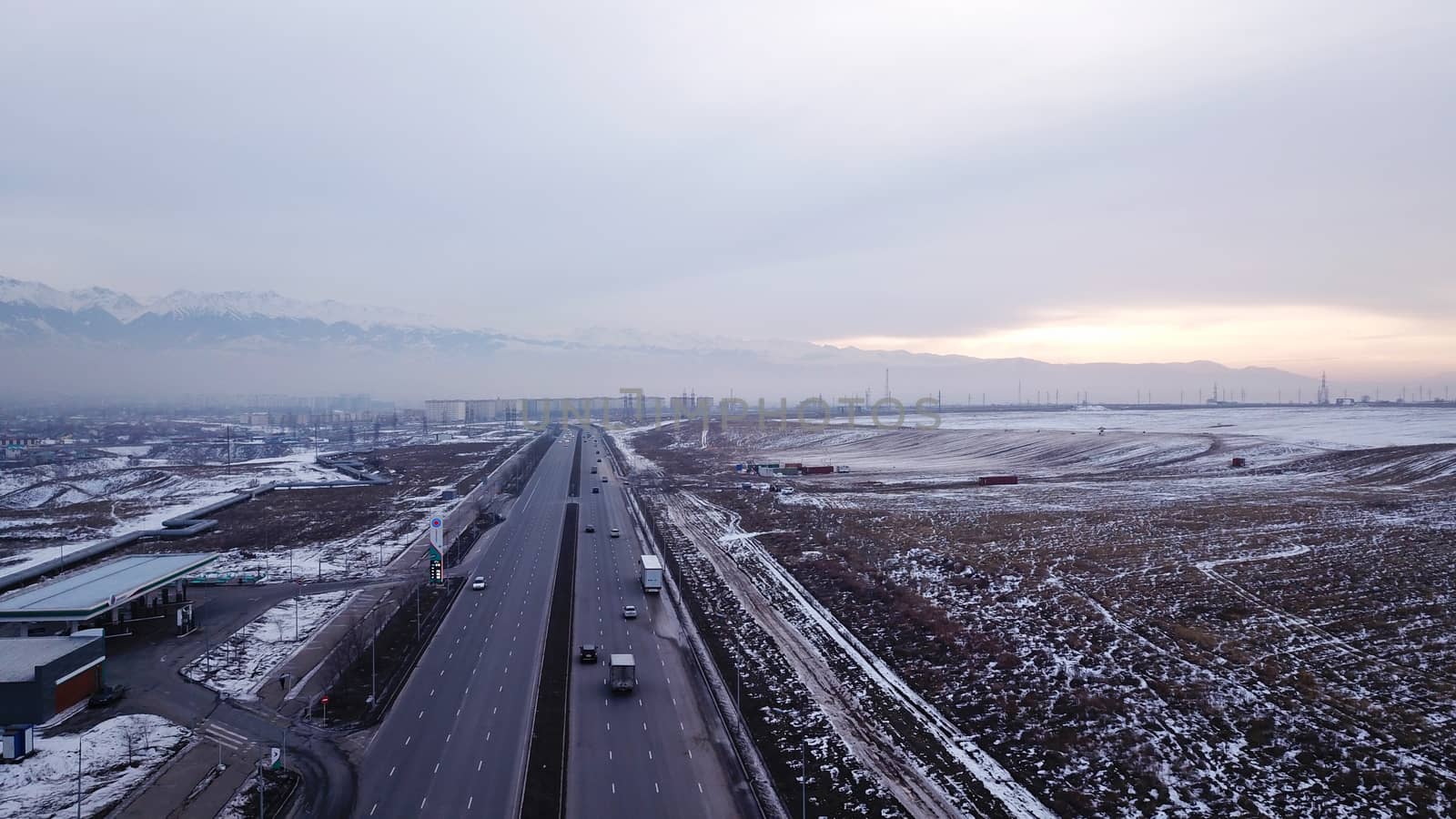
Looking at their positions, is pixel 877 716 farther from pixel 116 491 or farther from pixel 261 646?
pixel 116 491

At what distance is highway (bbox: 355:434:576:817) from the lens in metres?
23.1

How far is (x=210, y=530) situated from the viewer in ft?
225

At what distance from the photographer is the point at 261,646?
37.0m

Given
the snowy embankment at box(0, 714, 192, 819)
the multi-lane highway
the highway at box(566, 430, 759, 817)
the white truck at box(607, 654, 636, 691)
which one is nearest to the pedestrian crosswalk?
the snowy embankment at box(0, 714, 192, 819)

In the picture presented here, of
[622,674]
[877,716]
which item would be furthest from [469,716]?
[877,716]

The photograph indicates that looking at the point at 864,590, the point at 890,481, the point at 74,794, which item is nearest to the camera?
the point at 74,794

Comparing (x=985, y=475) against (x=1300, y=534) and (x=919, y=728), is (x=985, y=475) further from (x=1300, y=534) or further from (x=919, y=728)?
(x=919, y=728)

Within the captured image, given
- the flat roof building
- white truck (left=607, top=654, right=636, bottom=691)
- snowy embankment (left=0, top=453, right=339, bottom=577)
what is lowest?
snowy embankment (left=0, top=453, right=339, bottom=577)

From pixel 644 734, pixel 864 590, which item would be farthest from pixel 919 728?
pixel 864 590

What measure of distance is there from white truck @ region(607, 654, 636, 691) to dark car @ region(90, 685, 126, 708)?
1948 centimetres

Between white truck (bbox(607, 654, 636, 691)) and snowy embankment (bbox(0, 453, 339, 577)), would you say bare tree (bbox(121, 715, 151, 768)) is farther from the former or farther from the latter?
snowy embankment (bbox(0, 453, 339, 577))

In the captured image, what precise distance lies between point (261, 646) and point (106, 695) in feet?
23.4

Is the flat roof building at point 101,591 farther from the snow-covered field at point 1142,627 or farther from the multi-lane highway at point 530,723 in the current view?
the snow-covered field at point 1142,627

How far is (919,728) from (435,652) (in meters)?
22.4
